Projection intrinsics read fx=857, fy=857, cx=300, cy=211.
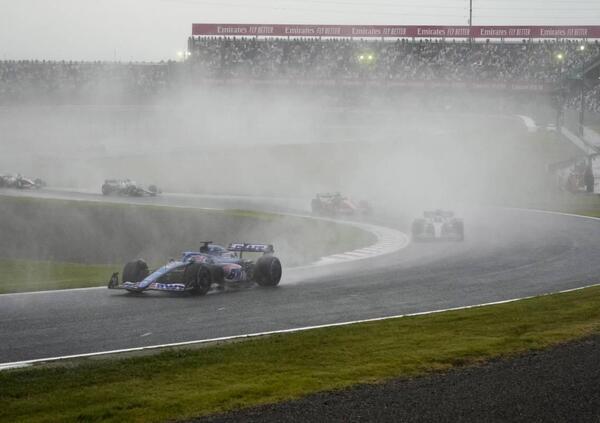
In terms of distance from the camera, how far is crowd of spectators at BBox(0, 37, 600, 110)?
61031 mm

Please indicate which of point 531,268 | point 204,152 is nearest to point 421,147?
point 204,152

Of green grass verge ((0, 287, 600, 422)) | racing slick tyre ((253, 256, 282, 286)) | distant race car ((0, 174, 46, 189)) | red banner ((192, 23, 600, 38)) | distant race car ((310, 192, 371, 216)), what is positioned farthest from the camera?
red banner ((192, 23, 600, 38))

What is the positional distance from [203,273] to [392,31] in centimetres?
5657

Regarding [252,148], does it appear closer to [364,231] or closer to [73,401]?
[364,231]

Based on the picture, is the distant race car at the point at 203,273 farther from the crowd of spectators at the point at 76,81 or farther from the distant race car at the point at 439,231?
the crowd of spectators at the point at 76,81

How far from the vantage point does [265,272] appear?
17406 millimetres

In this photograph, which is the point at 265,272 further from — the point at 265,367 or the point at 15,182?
the point at 15,182

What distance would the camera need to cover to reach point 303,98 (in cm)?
6328

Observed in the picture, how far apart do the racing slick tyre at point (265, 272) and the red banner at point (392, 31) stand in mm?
54028

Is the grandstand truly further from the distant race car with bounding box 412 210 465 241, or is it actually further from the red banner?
the distant race car with bounding box 412 210 465 241

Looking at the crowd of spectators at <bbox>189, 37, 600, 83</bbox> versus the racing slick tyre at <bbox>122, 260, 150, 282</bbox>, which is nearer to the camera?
the racing slick tyre at <bbox>122, 260, 150, 282</bbox>

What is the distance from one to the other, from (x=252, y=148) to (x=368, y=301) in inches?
1644

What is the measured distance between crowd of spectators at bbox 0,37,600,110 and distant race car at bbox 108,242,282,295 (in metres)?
43.8

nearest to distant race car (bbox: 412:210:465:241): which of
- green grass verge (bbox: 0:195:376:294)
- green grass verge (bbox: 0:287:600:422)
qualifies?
green grass verge (bbox: 0:195:376:294)
